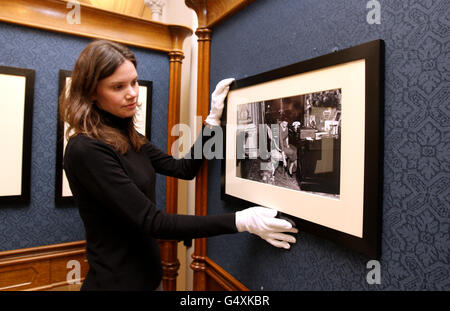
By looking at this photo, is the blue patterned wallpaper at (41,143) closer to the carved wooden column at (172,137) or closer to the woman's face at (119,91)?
the carved wooden column at (172,137)

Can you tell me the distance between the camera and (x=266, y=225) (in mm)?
935

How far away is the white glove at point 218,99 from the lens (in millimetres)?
1268

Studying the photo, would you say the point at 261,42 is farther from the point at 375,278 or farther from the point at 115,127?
the point at 375,278

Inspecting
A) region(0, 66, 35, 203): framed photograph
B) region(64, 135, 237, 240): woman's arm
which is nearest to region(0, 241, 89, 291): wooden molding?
region(0, 66, 35, 203): framed photograph

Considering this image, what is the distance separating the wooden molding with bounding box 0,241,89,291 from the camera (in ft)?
4.88

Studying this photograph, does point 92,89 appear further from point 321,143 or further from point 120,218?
point 321,143

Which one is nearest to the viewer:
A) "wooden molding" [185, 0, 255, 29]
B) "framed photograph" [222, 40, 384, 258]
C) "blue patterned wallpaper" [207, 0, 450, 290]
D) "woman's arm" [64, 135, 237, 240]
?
"blue patterned wallpaper" [207, 0, 450, 290]

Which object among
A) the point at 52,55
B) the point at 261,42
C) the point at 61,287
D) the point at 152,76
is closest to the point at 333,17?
the point at 261,42

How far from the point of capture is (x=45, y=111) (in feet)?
5.08

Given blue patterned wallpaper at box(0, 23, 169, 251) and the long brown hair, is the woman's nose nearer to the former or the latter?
the long brown hair

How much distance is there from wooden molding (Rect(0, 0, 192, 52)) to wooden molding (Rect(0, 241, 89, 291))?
1161 mm

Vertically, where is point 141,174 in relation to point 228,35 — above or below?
below
